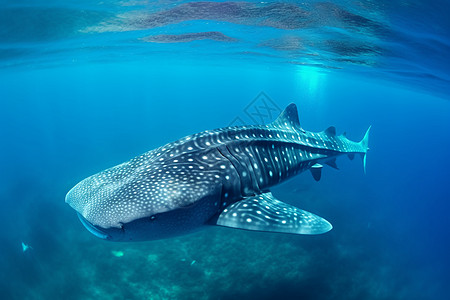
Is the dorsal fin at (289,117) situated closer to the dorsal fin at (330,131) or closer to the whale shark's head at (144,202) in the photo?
the dorsal fin at (330,131)

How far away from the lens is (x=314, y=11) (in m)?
11.3

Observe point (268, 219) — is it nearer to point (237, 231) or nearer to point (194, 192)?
point (194, 192)

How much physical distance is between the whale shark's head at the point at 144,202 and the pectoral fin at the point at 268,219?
1.11 ft

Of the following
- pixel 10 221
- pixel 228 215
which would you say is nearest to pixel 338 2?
pixel 228 215

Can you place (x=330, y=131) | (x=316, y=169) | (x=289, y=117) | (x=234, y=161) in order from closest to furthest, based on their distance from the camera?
(x=234, y=161) < (x=289, y=117) < (x=316, y=169) < (x=330, y=131)

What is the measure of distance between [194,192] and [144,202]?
687 mm

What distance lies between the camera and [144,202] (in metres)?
3.43

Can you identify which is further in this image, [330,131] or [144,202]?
[330,131]

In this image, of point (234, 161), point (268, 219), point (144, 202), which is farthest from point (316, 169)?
point (144, 202)

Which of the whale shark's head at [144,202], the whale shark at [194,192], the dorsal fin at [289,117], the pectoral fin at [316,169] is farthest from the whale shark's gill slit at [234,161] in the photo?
the pectoral fin at [316,169]

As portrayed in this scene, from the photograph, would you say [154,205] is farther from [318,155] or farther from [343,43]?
[343,43]

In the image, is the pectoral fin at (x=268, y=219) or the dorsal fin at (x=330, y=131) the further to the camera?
the dorsal fin at (x=330, y=131)

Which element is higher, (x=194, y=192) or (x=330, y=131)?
(x=194, y=192)

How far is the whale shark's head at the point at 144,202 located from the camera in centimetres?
325
